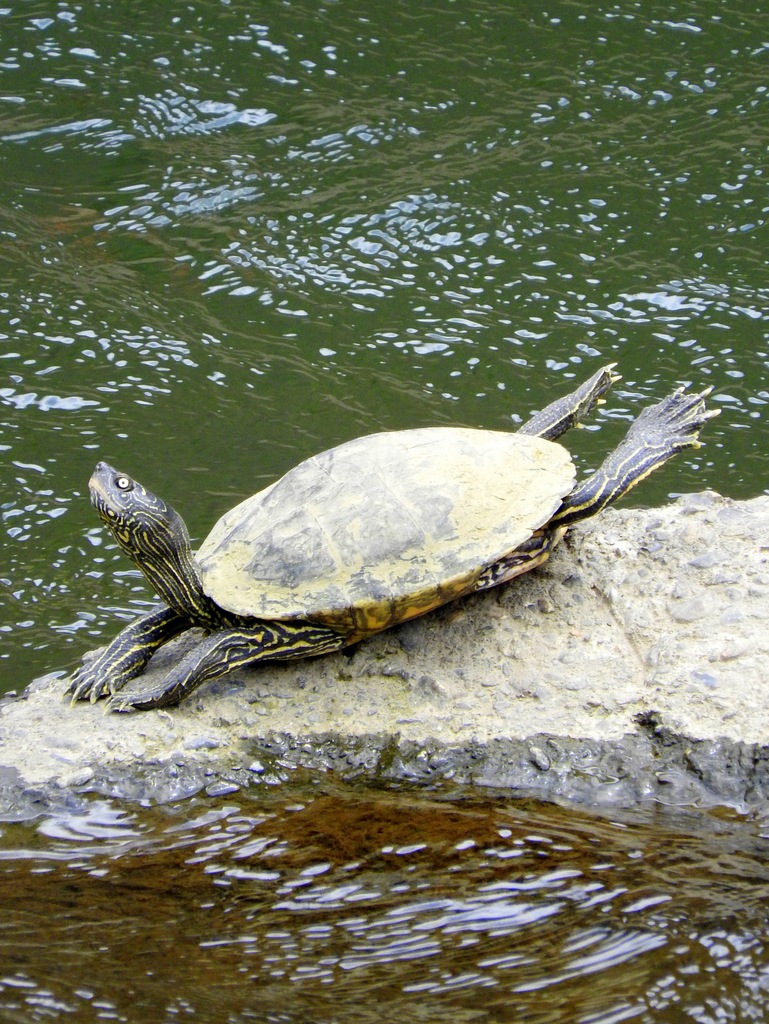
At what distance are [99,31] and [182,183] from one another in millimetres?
1674

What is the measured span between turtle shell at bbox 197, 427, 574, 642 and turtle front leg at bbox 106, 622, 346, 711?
0.28ft

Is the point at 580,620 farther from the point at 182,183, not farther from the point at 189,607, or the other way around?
the point at 182,183

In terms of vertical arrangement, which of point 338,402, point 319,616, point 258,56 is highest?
point 258,56

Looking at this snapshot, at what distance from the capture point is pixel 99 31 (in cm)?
781

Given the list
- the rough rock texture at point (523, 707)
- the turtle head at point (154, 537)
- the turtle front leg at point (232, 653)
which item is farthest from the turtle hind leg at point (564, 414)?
the turtle head at point (154, 537)

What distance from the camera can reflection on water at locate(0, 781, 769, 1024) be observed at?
2611mm

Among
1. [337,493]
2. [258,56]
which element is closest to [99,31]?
[258,56]

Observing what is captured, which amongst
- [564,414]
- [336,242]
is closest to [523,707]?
[564,414]

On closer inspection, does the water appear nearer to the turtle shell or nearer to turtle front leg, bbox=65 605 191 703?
turtle front leg, bbox=65 605 191 703

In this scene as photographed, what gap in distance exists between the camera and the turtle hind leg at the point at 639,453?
12.0 feet

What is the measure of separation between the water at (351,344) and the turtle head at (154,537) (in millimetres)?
664

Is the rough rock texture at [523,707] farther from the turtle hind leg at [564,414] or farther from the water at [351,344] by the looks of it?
the turtle hind leg at [564,414]

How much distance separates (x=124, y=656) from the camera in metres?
3.65

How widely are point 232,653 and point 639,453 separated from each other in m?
1.51
